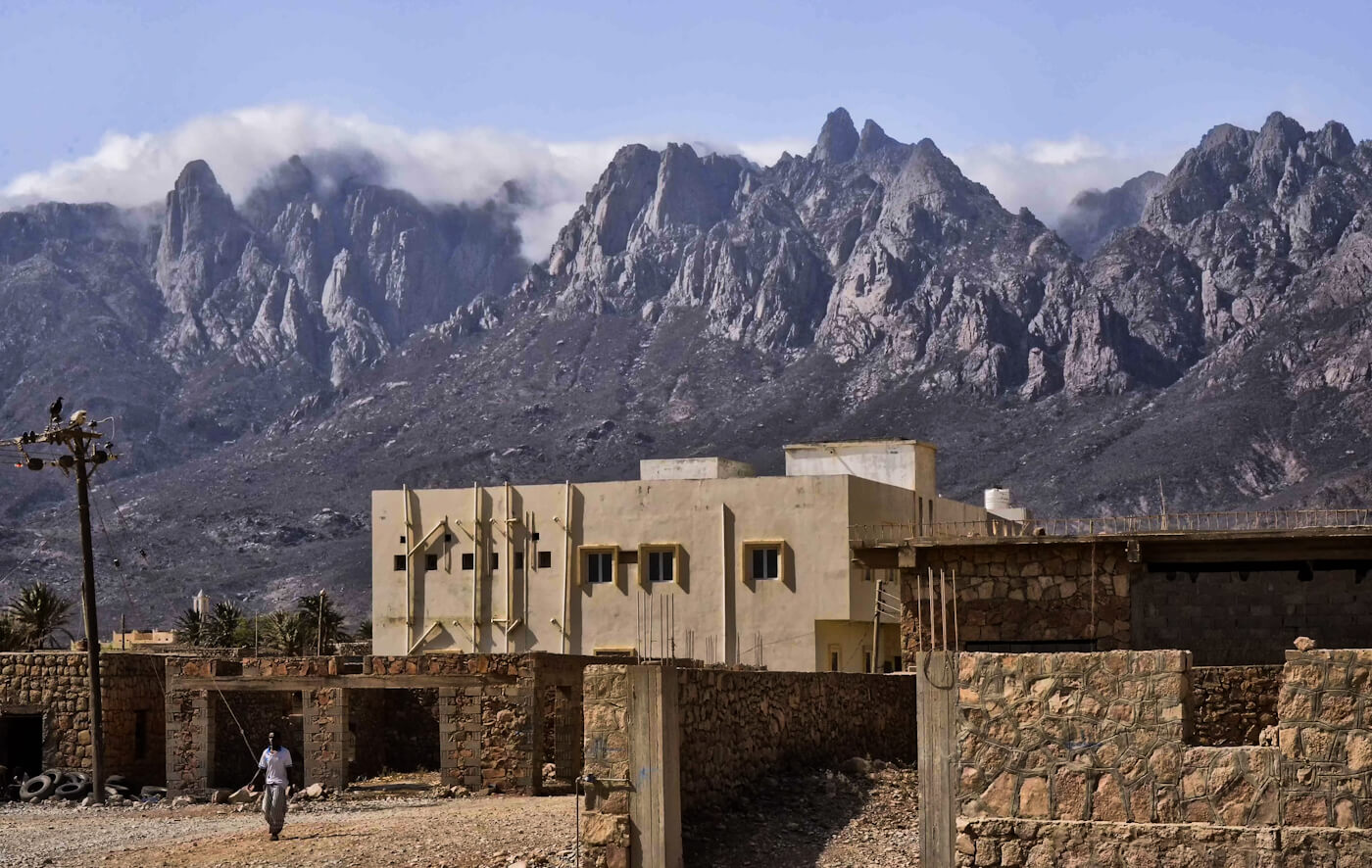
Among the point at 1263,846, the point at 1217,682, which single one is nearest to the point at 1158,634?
the point at 1217,682

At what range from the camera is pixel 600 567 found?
53.2 metres

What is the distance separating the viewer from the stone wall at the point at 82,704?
3456cm

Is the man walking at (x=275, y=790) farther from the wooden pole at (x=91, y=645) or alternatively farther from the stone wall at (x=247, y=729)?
the stone wall at (x=247, y=729)

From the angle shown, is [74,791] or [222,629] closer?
[74,791]

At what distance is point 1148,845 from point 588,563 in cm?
4222

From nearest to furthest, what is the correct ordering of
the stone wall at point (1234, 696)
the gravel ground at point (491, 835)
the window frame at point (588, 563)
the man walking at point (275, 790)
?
the gravel ground at point (491, 835) < the man walking at point (275, 790) < the stone wall at point (1234, 696) < the window frame at point (588, 563)

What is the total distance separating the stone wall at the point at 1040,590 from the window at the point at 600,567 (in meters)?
22.6

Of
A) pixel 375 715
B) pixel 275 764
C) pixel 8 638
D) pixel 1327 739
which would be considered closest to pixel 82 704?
pixel 375 715

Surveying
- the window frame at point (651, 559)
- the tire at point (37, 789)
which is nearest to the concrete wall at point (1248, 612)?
the tire at point (37, 789)

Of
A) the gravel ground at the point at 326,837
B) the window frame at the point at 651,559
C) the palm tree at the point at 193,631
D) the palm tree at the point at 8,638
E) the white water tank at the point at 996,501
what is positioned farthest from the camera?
the white water tank at the point at 996,501

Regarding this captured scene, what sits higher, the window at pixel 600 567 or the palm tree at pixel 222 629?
the window at pixel 600 567

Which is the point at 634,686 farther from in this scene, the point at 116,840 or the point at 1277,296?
the point at 1277,296

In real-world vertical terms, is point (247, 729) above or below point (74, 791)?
above

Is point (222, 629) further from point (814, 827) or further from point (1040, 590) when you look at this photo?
point (814, 827)
